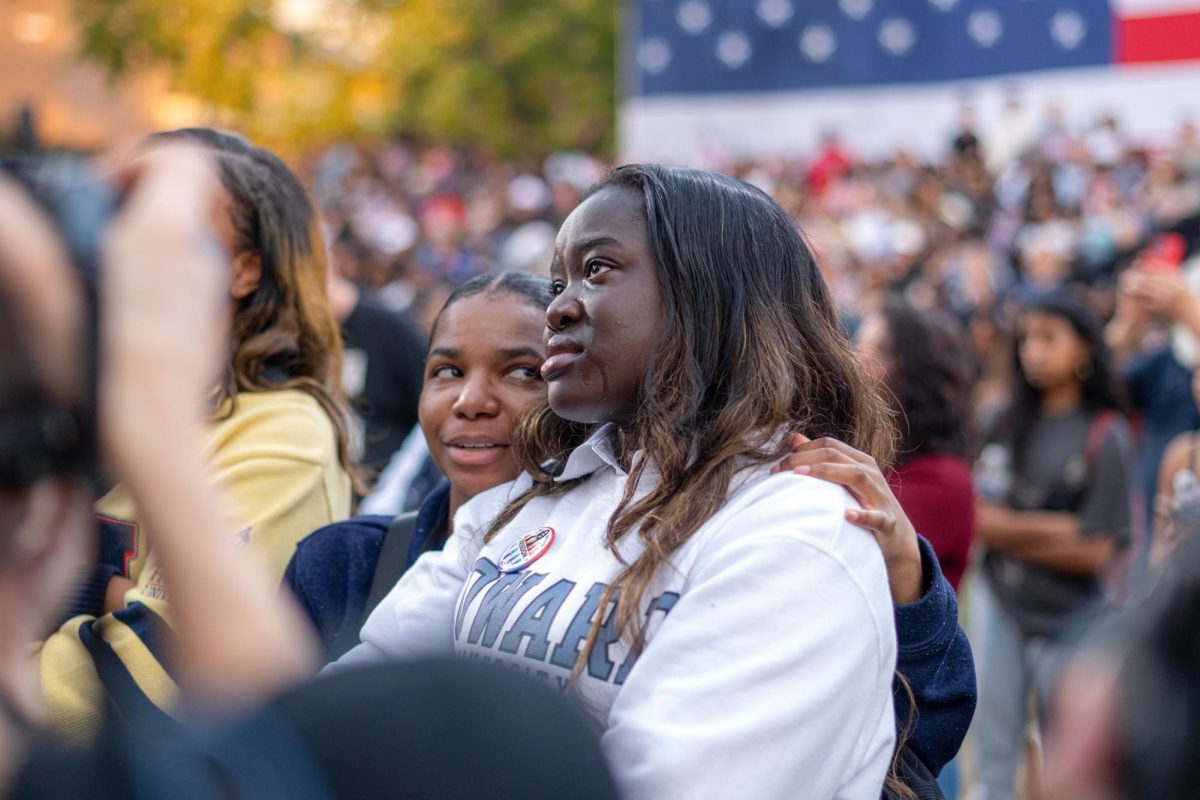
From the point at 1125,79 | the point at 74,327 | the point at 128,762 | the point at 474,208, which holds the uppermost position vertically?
the point at 74,327

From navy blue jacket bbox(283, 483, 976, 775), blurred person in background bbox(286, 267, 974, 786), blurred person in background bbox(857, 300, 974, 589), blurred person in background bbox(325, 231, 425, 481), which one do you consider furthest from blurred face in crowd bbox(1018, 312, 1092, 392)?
navy blue jacket bbox(283, 483, 976, 775)

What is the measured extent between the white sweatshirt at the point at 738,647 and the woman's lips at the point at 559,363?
0.82 feet

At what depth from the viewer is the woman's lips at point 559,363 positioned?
6.94 ft

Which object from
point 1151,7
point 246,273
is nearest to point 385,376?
point 246,273

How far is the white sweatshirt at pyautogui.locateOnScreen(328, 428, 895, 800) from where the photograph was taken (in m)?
1.61

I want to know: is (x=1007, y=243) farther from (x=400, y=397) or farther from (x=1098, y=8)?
(x=400, y=397)

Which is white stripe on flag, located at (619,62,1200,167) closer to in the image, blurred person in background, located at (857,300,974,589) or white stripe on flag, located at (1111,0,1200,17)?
white stripe on flag, located at (1111,0,1200,17)

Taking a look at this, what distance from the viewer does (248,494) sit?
2.56 meters

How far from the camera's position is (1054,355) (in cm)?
518

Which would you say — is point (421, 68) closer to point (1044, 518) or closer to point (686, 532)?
point (1044, 518)

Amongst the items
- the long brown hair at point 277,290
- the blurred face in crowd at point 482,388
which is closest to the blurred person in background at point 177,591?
the blurred face in crowd at point 482,388

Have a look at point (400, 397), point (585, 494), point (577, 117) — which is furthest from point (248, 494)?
point (577, 117)

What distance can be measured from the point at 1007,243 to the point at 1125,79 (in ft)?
6.70

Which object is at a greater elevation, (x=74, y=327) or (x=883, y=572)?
(x=74, y=327)
